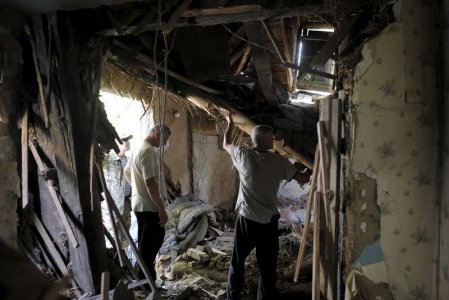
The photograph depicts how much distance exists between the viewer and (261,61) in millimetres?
3008

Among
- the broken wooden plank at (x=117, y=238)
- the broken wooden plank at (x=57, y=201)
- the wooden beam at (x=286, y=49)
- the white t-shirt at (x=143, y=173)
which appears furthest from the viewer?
the wooden beam at (x=286, y=49)

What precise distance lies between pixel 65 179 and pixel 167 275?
221 cm

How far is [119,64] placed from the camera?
3119 millimetres

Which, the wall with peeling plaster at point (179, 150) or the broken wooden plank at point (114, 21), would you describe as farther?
the wall with peeling plaster at point (179, 150)

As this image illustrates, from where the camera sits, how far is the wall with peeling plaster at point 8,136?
2154 millimetres

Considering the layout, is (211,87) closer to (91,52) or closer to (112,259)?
(91,52)

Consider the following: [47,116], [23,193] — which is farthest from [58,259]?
[47,116]

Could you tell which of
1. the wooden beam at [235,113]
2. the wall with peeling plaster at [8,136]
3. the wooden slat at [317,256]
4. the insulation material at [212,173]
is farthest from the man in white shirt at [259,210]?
the insulation material at [212,173]

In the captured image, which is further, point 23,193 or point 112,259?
point 112,259

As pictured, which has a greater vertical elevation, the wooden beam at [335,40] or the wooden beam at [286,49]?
the wooden beam at [286,49]

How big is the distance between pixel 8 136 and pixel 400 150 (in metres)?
2.28

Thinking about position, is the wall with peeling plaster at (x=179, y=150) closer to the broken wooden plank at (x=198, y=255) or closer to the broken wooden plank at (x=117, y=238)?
the broken wooden plank at (x=198, y=255)

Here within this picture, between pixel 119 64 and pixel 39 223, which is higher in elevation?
pixel 119 64

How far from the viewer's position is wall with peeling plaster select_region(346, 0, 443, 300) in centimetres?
178
